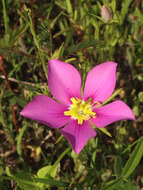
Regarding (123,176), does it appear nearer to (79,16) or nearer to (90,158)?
(90,158)

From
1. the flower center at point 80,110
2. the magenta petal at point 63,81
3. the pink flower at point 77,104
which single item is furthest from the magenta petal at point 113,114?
the magenta petal at point 63,81

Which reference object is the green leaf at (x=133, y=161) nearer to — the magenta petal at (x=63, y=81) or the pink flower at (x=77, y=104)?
the pink flower at (x=77, y=104)

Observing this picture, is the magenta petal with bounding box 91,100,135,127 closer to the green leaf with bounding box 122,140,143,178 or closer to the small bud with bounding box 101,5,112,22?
the green leaf with bounding box 122,140,143,178

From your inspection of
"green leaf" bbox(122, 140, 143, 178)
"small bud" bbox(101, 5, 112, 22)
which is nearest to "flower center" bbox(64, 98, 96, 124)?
"green leaf" bbox(122, 140, 143, 178)

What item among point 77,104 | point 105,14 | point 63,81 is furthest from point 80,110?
point 105,14

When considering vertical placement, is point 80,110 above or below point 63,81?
below

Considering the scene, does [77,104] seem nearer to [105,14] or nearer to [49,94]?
[49,94]

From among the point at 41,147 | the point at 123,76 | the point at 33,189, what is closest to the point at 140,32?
the point at 123,76
